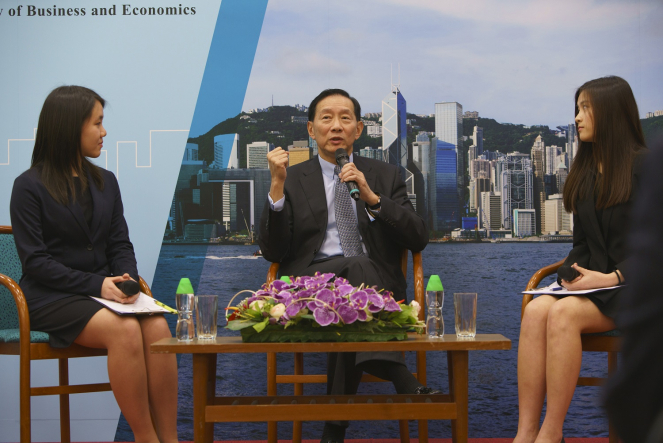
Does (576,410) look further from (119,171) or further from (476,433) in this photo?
(119,171)

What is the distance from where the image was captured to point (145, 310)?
82.1 inches

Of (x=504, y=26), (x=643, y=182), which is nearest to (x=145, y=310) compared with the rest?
(x=643, y=182)

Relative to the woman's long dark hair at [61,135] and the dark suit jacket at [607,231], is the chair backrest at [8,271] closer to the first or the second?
the woman's long dark hair at [61,135]

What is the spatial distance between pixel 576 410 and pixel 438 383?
620mm

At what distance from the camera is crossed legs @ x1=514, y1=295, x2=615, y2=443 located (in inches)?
74.8

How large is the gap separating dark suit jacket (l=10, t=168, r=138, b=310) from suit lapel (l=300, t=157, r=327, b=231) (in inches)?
27.9

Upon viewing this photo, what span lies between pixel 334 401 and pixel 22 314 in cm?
104

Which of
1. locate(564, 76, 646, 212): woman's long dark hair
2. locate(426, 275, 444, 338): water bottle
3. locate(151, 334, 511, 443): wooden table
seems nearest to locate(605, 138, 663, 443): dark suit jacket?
locate(151, 334, 511, 443): wooden table

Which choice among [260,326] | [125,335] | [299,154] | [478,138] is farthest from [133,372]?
[478,138]

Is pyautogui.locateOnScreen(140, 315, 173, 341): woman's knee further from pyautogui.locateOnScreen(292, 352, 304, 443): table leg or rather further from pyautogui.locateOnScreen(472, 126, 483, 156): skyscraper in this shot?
pyautogui.locateOnScreen(472, 126, 483, 156): skyscraper

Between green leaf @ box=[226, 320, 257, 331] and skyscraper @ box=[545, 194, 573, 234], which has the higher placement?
skyscraper @ box=[545, 194, 573, 234]

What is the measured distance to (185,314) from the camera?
1856 mm

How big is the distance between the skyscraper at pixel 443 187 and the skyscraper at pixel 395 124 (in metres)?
0.14

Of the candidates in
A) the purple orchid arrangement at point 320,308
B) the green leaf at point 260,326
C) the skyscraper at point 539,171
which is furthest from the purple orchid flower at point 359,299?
the skyscraper at point 539,171
